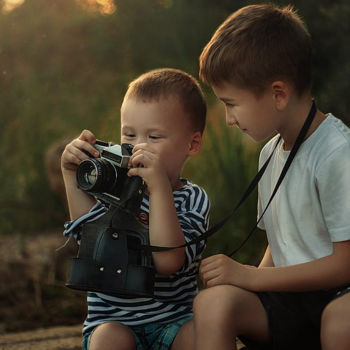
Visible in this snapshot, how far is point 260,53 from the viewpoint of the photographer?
6.92 ft

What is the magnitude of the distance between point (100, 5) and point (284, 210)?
3.44 metres

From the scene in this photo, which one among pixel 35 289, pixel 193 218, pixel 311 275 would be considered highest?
pixel 193 218

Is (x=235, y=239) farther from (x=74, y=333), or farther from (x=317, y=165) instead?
(x=317, y=165)

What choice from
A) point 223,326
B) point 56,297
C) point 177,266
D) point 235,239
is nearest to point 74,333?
point 56,297

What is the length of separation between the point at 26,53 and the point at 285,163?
3299 millimetres

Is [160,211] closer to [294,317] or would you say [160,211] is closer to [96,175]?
[96,175]

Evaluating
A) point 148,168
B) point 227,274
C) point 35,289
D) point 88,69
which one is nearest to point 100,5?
point 88,69

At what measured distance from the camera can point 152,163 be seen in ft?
7.01

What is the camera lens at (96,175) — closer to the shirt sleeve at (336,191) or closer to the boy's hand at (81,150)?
the boy's hand at (81,150)

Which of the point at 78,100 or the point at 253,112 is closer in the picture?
the point at 253,112

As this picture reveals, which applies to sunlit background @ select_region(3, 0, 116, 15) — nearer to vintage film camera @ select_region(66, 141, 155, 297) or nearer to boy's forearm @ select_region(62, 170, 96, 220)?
boy's forearm @ select_region(62, 170, 96, 220)

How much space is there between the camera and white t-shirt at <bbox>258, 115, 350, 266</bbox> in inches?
77.8

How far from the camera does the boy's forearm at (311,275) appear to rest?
1.97 metres

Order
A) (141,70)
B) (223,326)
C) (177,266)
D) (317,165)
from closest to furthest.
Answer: (223,326), (317,165), (177,266), (141,70)
